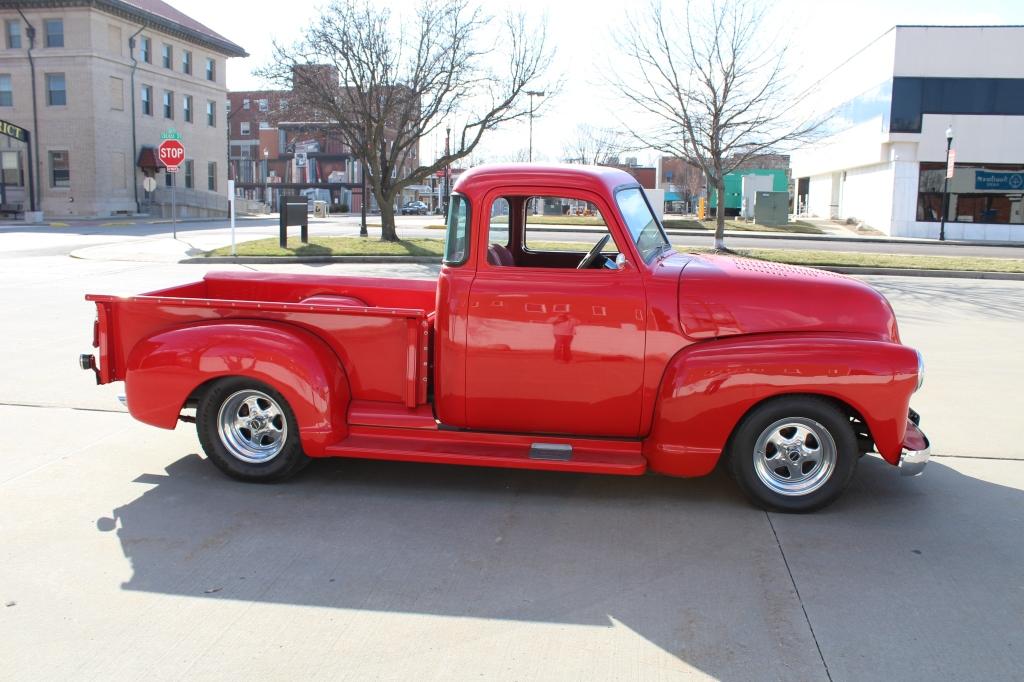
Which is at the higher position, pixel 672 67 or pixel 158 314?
pixel 672 67

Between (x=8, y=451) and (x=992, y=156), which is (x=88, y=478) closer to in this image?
(x=8, y=451)

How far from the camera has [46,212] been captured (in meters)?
45.6

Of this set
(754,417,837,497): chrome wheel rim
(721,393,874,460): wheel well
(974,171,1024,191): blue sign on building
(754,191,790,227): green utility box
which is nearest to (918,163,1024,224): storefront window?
(974,171,1024,191): blue sign on building

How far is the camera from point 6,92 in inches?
1806

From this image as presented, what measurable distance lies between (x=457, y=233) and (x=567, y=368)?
1041 mm

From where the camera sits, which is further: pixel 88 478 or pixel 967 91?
pixel 967 91

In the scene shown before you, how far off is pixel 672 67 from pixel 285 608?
22.1 metres

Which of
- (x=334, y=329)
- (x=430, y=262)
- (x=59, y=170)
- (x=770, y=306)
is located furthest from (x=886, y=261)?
(x=59, y=170)

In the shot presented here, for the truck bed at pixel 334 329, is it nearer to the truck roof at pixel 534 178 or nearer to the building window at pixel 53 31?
→ the truck roof at pixel 534 178

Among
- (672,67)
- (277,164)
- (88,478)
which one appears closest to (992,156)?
(672,67)

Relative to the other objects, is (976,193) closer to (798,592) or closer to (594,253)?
(594,253)

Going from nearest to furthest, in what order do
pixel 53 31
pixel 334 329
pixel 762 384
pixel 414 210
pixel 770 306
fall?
pixel 762 384 → pixel 770 306 → pixel 334 329 → pixel 53 31 → pixel 414 210

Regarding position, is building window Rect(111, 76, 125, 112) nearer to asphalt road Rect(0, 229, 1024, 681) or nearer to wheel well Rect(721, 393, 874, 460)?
asphalt road Rect(0, 229, 1024, 681)

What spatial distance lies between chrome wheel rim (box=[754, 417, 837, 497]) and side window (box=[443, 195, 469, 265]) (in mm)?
2014
